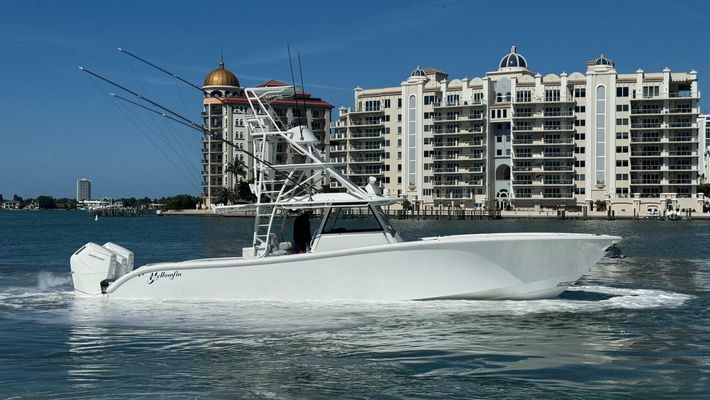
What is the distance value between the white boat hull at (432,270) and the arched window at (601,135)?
110122 millimetres

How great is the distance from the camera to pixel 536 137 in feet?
413

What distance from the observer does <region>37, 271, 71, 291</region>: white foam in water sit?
977 inches

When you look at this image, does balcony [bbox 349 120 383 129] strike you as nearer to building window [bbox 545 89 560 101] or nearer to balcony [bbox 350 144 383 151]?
balcony [bbox 350 144 383 151]

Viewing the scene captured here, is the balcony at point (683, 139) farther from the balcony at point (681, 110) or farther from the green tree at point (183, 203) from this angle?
the green tree at point (183, 203)

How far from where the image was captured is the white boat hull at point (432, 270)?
17.3m

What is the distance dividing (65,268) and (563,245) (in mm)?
23181

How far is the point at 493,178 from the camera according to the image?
13188cm

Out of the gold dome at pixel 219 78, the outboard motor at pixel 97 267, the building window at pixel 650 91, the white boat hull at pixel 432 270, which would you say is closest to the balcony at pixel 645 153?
the building window at pixel 650 91

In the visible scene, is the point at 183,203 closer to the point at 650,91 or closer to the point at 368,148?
the point at 368,148

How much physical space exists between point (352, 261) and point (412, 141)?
392ft

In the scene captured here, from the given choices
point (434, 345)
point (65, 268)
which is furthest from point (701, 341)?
point (65, 268)

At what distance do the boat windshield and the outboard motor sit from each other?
18.0 feet

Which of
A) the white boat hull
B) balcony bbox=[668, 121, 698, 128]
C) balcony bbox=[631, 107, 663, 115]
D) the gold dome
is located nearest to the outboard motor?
the white boat hull

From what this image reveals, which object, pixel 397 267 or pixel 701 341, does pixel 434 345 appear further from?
pixel 701 341
